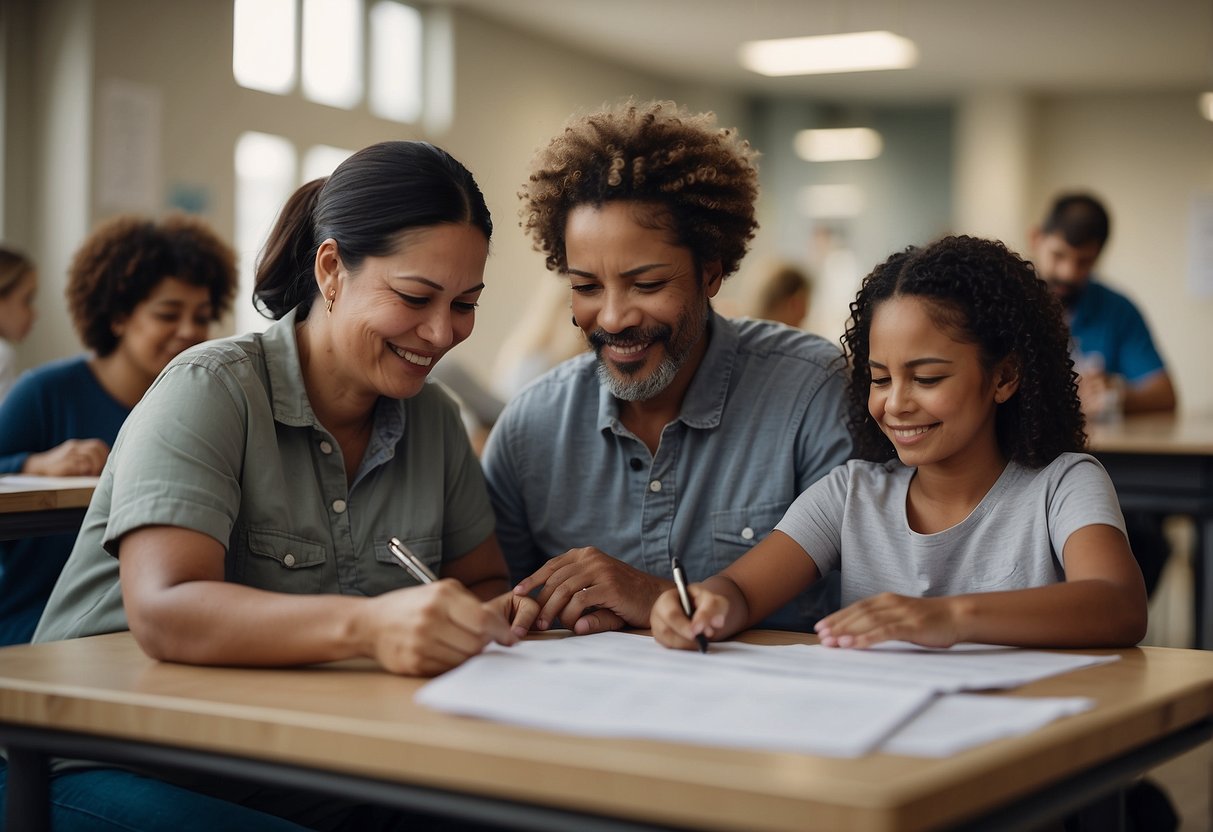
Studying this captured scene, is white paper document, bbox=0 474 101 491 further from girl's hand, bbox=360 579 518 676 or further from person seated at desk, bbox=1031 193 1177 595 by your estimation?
person seated at desk, bbox=1031 193 1177 595

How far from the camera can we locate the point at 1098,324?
4.40 metres

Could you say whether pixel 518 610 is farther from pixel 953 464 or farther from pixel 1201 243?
pixel 1201 243

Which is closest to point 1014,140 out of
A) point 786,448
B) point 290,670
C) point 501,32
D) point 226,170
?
point 501,32

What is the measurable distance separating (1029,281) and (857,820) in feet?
3.55

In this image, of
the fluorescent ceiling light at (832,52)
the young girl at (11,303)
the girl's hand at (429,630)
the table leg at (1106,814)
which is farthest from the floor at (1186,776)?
the young girl at (11,303)

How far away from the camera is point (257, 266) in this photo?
1.74 m

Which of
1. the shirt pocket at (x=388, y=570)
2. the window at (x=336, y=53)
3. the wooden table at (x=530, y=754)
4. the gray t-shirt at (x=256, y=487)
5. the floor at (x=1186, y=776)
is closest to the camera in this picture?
the wooden table at (x=530, y=754)

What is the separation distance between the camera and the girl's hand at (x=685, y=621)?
4.08ft

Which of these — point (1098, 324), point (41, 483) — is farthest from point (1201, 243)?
point (41, 483)

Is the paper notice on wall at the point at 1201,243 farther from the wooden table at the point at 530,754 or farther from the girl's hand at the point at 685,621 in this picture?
the girl's hand at the point at 685,621

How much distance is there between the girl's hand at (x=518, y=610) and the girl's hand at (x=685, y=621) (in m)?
0.16

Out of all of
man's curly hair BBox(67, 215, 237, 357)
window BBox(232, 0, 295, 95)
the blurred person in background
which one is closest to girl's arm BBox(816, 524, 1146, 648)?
man's curly hair BBox(67, 215, 237, 357)

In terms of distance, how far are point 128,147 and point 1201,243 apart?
26.7ft

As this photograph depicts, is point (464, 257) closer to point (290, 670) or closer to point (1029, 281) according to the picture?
point (290, 670)
